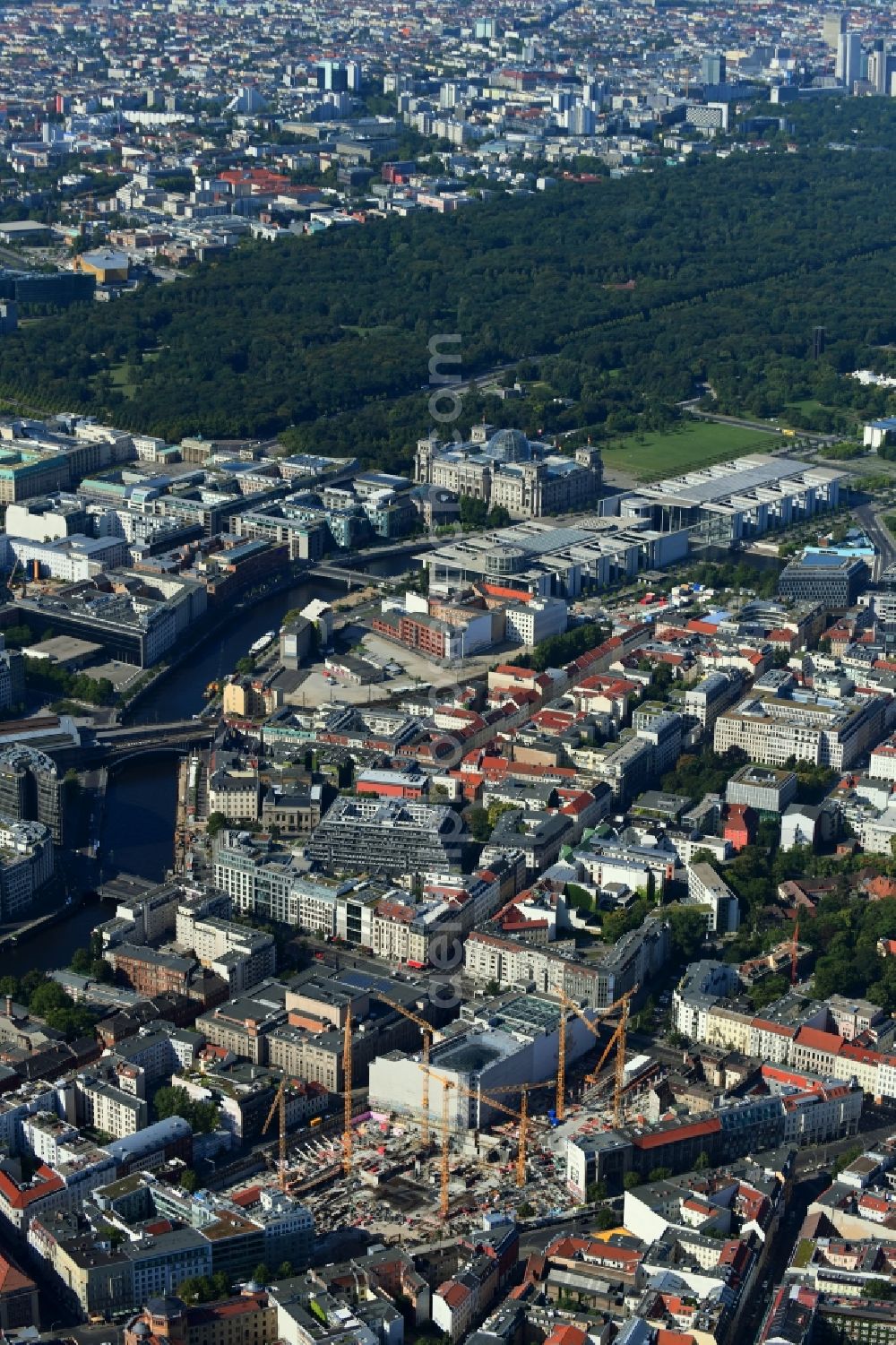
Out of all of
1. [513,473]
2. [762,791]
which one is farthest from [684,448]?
[762,791]

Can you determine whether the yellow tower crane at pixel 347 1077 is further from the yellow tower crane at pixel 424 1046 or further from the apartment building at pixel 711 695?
the apartment building at pixel 711 695

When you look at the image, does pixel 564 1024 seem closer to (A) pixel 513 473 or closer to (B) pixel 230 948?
(B) pixel 230 948

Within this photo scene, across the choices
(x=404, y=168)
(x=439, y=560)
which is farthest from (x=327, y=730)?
(x=404, y=168)

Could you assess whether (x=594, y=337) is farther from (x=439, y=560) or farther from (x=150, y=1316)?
(x=150, y=1316)

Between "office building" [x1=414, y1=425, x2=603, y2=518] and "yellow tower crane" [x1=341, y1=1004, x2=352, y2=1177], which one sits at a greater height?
"office building" [x1=414, y1=425, x2=603, y2=518]

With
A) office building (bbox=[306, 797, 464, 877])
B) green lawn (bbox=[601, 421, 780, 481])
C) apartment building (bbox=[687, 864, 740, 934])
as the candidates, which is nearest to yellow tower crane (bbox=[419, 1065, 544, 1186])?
apartment building (bbox=[687, 864, 740, 934])

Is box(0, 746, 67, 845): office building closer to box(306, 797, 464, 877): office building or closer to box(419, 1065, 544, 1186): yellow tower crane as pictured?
box(306, 797, 464, 877): office building
